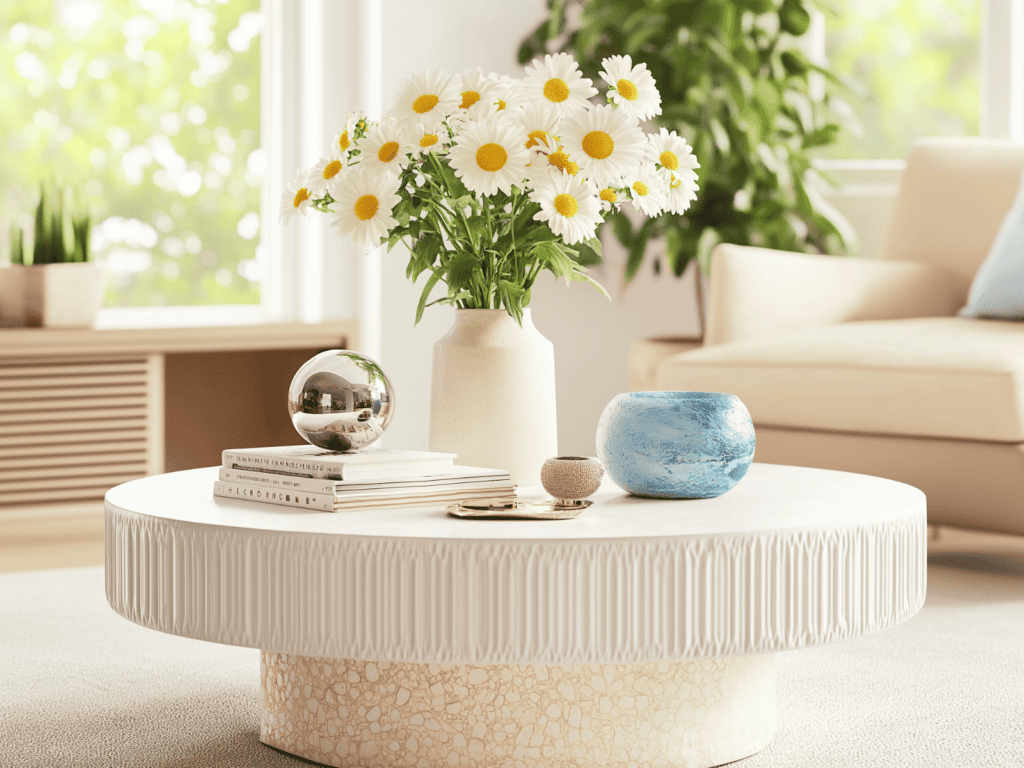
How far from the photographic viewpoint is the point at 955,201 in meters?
3.29

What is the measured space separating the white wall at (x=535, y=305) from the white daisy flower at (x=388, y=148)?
2.16m

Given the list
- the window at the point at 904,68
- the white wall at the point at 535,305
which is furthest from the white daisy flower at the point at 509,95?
the window at the point at 904,68

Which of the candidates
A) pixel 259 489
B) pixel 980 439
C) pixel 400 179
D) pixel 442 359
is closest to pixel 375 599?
pixel 259 489

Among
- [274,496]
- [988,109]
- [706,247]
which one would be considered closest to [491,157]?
[274,496]

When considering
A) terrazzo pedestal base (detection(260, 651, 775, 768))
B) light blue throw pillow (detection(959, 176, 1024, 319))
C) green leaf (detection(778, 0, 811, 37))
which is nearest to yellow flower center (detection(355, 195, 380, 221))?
terrazzo pedestal base (detection(260, 651, 775, 768))

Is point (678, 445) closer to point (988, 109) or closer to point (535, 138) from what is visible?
point (535, 138)

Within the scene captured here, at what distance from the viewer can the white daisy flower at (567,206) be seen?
1.47 meters

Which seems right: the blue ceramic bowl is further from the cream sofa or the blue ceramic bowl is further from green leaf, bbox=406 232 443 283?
the cream sofa

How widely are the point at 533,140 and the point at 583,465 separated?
1.27 feet

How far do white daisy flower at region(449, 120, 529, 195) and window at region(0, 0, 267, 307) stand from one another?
2302 millimetres

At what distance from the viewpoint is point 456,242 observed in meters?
1.57

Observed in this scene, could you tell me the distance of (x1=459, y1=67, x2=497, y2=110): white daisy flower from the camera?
1547 millimetres

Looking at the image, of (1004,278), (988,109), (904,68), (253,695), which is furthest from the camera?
(904,68)

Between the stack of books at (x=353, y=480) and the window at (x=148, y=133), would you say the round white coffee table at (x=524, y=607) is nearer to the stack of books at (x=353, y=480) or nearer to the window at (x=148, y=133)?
the stack of books at (x=353, y=480)
